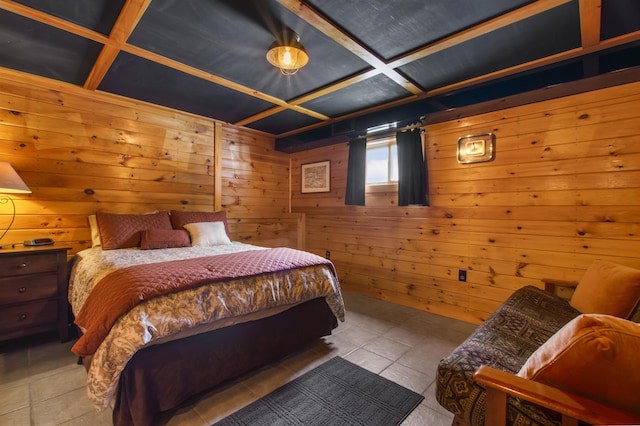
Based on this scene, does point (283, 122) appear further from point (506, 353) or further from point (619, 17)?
point (506, 353)

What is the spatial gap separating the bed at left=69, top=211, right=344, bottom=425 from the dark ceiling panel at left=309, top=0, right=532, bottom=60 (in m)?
1.72

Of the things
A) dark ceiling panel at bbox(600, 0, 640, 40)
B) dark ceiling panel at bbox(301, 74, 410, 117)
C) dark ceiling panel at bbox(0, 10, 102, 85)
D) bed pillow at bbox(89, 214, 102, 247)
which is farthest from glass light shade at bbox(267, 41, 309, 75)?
bed pillow at bbox(89, 214, 102, 247)

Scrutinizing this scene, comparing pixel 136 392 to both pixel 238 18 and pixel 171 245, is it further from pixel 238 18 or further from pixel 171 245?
pixel 238 18

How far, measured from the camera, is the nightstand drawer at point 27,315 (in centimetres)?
217

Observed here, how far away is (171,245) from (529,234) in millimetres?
3384

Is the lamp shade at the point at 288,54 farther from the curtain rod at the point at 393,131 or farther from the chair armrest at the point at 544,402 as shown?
the chair armrest at the point at 544,402

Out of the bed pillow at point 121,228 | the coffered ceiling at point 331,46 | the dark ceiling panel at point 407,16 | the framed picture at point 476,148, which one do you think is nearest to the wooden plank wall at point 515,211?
the framed picture at point 476,148

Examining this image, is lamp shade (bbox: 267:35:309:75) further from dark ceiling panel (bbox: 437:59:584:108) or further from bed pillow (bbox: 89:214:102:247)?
bed pillow (bbox: 89:214:102:247)

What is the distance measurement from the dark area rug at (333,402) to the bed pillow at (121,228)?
6.63 ft

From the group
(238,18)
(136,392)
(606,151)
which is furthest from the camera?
(606,151)

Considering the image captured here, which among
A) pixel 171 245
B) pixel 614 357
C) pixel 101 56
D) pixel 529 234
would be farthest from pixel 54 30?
pixel 529 234

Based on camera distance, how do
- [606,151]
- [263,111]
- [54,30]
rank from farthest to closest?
[263,111] → [606,151] → [54,30]

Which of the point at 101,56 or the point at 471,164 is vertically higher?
the point at 101,56

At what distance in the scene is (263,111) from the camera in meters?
3.54
